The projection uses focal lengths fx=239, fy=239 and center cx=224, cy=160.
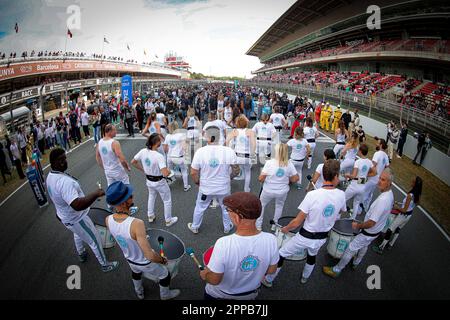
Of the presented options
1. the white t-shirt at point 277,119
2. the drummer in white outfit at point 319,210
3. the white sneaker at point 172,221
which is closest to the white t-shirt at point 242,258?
the drummer in white outfit at point 319,210

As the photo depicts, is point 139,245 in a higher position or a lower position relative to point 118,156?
lower

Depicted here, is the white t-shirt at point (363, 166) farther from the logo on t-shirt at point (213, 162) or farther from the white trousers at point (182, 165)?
the white trousers at point (182, 165)

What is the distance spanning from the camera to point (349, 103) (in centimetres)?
1906

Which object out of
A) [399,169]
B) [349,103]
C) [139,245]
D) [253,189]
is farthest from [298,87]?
[139,245]

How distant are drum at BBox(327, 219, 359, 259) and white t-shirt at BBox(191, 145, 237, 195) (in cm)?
206

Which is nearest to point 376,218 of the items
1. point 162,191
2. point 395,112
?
point 162,191

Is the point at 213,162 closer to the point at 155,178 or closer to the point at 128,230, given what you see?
the point at 155,178

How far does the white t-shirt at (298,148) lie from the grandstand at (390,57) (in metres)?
6.74

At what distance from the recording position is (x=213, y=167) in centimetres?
451

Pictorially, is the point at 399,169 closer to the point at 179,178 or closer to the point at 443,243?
the point at 443,243

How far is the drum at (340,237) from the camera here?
13.1ft

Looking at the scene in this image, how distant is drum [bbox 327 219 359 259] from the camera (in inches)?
158

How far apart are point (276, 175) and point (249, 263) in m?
2.39

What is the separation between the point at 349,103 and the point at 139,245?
20393 millimetres
